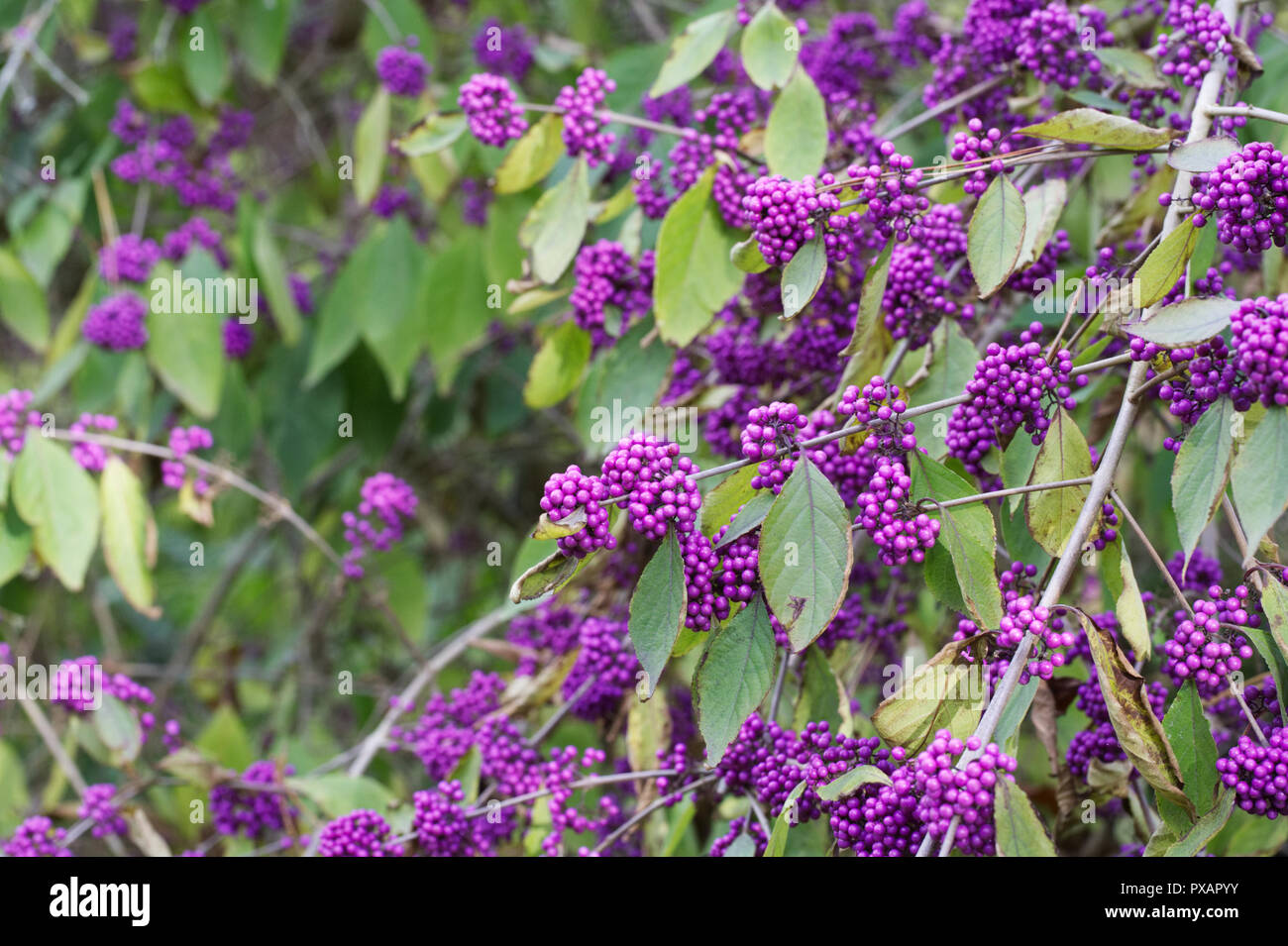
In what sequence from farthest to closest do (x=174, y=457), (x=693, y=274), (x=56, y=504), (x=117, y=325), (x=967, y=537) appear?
1. (x=117, y=325)
2. (x=174, y=457)
3. (x=56, y=504)
4. (x=693, y=274)
5. (x=967, y=537)

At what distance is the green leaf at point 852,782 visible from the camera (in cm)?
122

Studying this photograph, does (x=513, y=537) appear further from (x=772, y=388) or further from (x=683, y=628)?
(x=683, y=628)

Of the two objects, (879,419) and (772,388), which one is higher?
(772,388)

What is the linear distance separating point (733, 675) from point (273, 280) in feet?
7.26

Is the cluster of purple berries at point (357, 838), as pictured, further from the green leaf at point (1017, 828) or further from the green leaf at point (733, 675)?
the green leaf at point (1017, 828)

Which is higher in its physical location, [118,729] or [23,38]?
[23,38]

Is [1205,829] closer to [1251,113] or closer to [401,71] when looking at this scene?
[1251,113]

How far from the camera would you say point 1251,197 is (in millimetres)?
1271

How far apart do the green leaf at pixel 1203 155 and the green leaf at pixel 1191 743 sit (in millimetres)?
584

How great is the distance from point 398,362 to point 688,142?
1312 millimetres

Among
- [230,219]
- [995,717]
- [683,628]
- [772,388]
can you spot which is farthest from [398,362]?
[995,717]

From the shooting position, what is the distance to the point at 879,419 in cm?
134

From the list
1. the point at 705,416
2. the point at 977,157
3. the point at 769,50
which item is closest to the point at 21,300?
the point at 705,416

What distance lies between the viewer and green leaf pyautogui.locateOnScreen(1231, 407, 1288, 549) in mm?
1152
